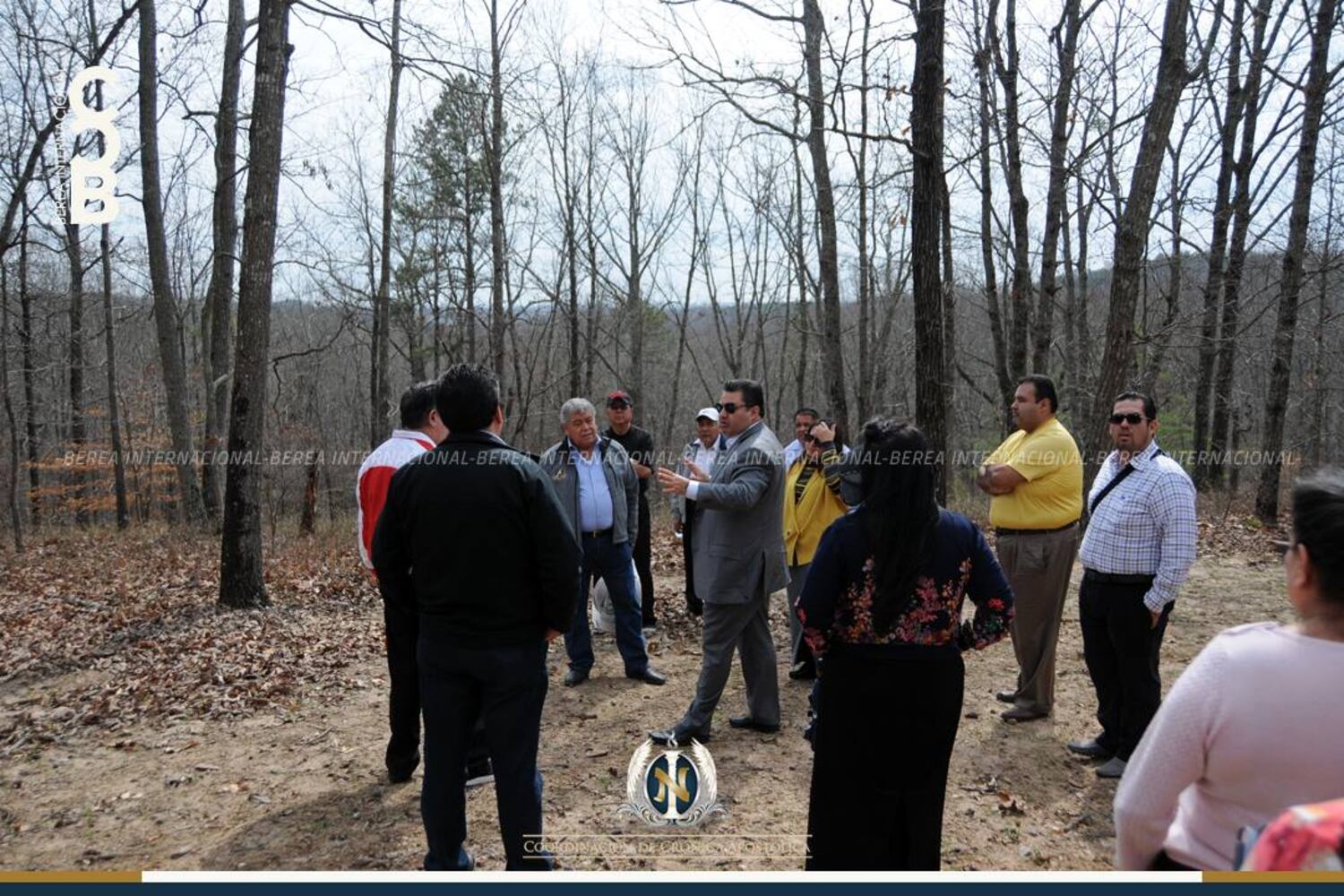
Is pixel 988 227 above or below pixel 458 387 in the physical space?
above

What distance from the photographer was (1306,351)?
19953 mm

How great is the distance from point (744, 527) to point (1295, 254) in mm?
12911

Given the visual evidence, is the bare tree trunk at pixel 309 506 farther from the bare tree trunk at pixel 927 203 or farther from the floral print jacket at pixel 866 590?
the floral print jacket at pixel 866 590

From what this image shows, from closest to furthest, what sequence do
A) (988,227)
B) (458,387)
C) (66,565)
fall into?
(458,387)
(66,565)
(988,227)

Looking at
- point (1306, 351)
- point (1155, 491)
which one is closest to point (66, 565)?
point (1155, 491)

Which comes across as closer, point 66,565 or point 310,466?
point 66,565

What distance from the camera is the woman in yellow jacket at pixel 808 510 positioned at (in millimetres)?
5797

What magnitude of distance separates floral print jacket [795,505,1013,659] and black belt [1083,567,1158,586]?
6.72ft

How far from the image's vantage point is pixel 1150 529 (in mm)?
4289

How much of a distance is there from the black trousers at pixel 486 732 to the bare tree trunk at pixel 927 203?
3.92m

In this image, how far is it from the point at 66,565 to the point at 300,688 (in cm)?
758

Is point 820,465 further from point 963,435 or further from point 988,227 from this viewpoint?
point 963,435

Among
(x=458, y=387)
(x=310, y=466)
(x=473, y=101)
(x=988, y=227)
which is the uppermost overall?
(x=473, y=101)

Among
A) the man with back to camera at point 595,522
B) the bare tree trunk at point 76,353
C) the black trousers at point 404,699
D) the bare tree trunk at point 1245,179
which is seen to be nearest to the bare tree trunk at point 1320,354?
the bare tree trunk at point 1245,179
